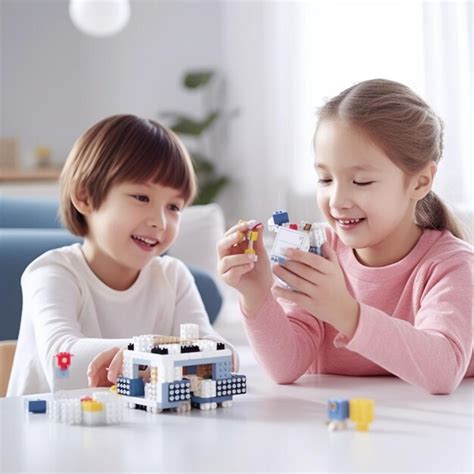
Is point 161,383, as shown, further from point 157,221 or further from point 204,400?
point 157,221

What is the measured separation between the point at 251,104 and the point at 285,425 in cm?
369

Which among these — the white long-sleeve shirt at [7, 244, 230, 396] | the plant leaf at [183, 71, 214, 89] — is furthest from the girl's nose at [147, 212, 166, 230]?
the plant leaf at [183, 71, 214, 89]

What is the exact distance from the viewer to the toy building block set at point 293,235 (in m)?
0.97

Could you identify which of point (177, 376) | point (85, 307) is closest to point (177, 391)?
point (177, 376)

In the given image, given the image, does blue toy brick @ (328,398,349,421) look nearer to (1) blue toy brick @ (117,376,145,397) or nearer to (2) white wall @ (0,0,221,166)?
(1) blue toy brick @ (117,376,145,397)

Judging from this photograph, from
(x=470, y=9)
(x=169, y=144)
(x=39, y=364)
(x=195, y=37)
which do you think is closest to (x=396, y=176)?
(x=169, y=144)

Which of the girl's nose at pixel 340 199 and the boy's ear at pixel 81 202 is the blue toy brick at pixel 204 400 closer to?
the girl's nose at pixel 340 199

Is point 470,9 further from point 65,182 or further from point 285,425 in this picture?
point 285,425

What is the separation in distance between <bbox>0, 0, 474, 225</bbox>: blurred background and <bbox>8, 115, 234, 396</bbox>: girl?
564 millimetres

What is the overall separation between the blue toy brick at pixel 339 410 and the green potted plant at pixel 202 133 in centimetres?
374

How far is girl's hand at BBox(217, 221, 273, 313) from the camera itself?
1049 millimetres

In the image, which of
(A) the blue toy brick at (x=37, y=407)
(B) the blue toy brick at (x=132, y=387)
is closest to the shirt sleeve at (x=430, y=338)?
(B) the blue toy brick at (x=132, y=387)

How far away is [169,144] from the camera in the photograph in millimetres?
1641

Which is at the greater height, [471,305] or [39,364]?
[471,305]
